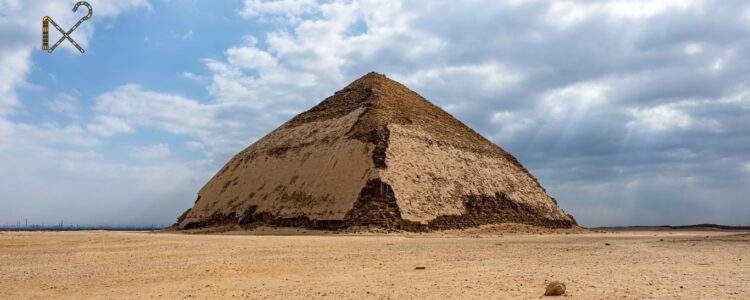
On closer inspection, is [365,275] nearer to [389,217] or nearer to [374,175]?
[389,217]

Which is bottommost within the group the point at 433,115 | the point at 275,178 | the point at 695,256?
the point at 695,256

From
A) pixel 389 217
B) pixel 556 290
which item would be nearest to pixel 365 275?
pixel 556 290

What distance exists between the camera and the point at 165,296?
7.96m

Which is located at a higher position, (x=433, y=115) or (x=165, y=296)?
(x=433, y=115)

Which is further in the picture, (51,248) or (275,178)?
(275,178)

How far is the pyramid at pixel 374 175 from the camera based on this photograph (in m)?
32.6

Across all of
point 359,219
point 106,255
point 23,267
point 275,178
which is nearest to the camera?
point 23,267

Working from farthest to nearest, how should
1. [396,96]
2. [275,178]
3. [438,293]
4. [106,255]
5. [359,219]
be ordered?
[396,96], [275,178], [359,219], [106,255], [438,293]

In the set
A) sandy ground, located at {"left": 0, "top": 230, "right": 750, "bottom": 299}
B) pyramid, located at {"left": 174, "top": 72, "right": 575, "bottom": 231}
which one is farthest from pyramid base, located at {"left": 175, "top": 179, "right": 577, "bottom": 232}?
sandy ground, located at {"left": 0, "top": 230, "right": 750, "bottom": 299}

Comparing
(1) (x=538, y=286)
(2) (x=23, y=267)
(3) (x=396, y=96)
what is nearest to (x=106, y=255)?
(2) (x=23, y=267)

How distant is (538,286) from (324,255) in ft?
24.4

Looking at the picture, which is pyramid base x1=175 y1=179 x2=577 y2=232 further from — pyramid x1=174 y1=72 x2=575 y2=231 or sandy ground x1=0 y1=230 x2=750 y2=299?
sandy ground x1=0 y1=230 x2=750 y2=299

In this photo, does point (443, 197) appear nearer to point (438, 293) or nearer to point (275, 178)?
point (275, 178)

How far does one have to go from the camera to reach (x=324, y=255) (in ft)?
48.3
